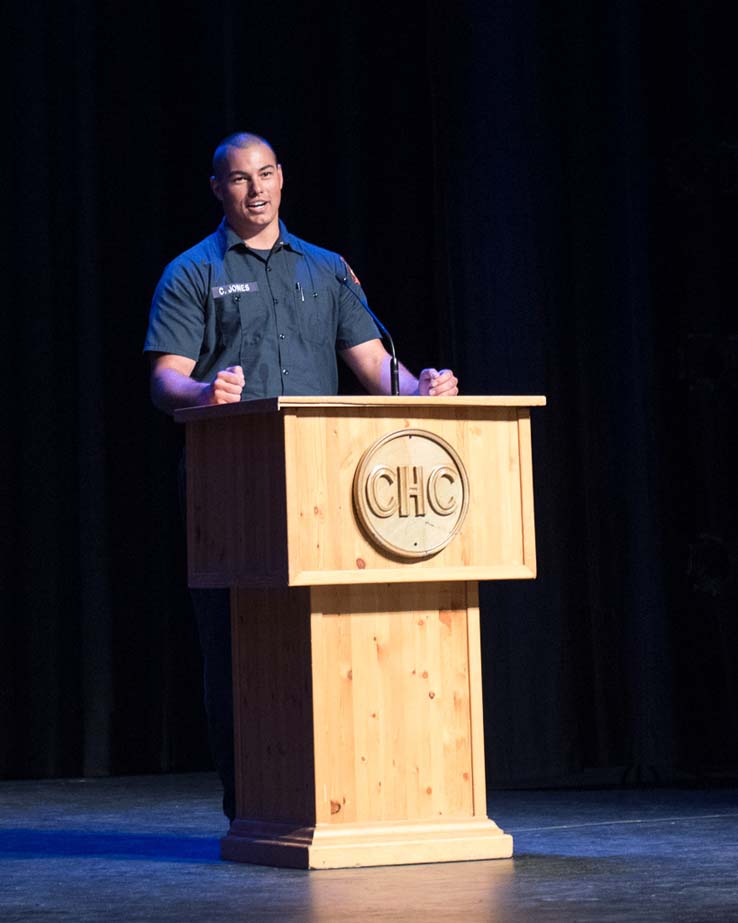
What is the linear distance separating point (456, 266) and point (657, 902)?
8.95 ft

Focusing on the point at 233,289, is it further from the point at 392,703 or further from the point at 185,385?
the point at 392,703

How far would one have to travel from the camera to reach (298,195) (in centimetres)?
531

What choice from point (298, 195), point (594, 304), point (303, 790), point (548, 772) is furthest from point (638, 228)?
point (303, 790)

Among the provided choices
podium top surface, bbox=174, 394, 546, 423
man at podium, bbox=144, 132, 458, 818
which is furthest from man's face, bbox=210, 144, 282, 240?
podium top surface, bbox=174, 394, 546, 423

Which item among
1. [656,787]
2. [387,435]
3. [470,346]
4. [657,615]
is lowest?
[656,787]

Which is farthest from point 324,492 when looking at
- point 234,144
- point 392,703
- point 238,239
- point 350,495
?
point 234,144

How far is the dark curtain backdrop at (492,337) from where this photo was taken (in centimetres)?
504

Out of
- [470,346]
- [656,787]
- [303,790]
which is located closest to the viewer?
[303,790]

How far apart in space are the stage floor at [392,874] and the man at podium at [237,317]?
0.39 m

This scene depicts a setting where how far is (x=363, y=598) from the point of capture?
321cm

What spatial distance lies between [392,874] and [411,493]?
668 millimetres

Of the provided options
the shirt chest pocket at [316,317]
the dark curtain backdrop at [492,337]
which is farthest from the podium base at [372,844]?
the dark curtain backdrop at [492,337]

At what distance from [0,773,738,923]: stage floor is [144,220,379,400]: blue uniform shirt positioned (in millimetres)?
961

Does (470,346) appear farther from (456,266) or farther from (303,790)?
(303,790)
